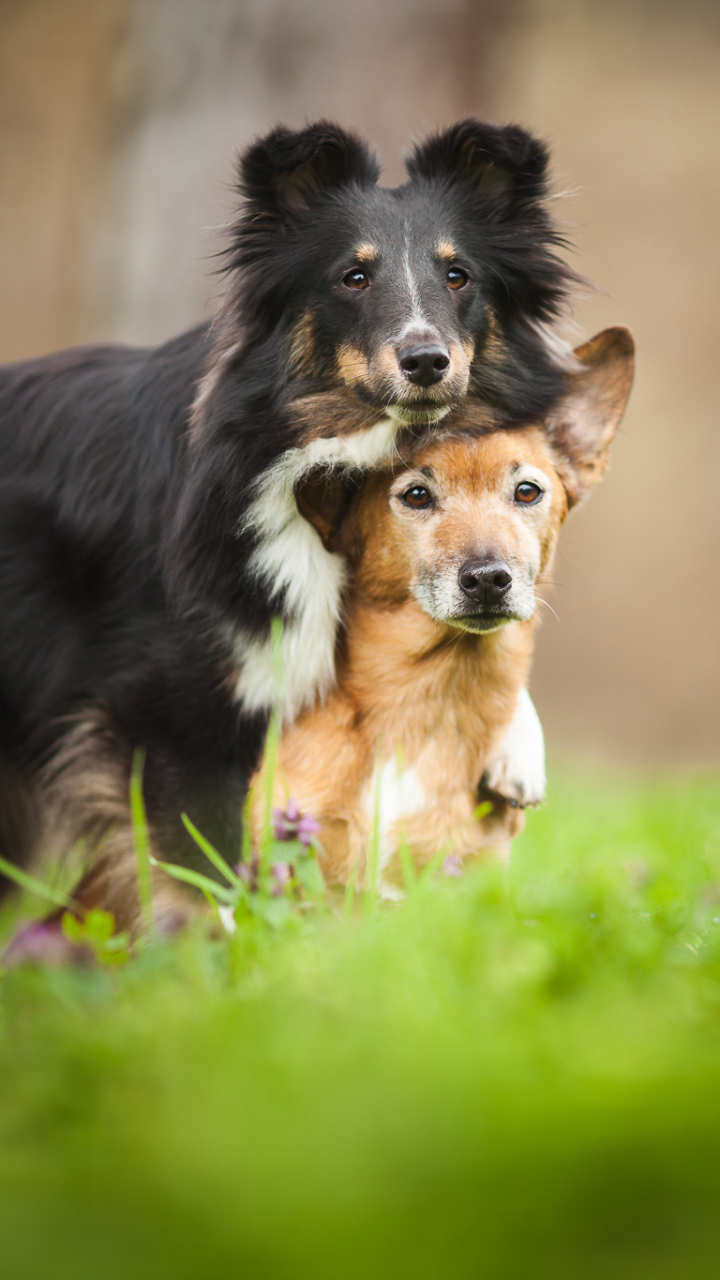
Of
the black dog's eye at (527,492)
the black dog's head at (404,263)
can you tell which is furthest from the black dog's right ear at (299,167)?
the black dog's eye at (527,492)

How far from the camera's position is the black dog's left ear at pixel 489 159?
281 cm

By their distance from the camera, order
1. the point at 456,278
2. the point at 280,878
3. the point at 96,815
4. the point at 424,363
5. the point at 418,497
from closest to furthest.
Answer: the point at 280,878 → the point at 424,363 → the point at 418,497 → the point at 456,278 → the point at 96,815

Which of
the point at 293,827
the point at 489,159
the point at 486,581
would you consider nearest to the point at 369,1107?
the point at 293,827

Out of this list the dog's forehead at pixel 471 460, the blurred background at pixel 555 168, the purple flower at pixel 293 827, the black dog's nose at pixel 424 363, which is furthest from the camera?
the blurred background at pixel 555 168

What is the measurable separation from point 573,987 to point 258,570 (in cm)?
140

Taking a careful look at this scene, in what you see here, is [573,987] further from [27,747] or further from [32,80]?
[32,80]

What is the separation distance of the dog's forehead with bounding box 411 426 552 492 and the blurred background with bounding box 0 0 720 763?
403cm

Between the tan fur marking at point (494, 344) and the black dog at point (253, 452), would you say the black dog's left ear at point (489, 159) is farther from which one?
the tan fur marking at point (494, 344)

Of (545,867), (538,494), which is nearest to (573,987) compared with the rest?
(538,494)

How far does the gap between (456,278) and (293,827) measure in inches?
55.8

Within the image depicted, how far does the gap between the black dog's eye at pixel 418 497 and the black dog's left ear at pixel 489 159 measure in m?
0.84

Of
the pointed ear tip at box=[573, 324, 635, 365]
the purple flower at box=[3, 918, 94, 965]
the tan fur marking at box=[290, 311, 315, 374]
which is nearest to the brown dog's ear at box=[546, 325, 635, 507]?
the pointed ear tip at box=[573, 324, 635, 365]

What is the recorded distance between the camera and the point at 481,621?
2557 mm

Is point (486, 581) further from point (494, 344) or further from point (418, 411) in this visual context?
point (494, 344)
